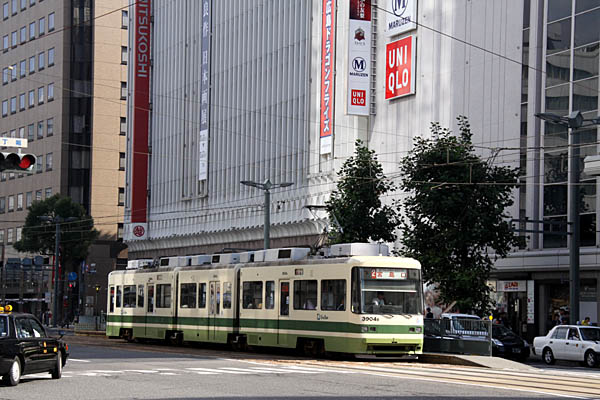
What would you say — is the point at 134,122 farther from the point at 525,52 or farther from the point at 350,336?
the point at 350,336

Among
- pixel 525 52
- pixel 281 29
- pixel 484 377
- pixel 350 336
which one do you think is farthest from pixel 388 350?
pixel 281 29

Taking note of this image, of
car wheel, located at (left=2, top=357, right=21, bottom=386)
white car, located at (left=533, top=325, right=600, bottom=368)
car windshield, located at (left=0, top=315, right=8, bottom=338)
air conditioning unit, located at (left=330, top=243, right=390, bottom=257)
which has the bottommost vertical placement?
white car, located at (left=533, top=325, right=600, bottom=368)

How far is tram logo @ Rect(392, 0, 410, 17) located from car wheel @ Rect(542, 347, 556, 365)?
82.7 ft

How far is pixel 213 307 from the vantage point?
35.6 metres

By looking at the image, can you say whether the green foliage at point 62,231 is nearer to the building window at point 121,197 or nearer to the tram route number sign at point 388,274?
the building window at point 121,197

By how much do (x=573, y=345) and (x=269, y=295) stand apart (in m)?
9.93

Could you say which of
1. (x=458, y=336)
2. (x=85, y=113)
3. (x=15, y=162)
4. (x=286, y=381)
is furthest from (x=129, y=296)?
(x=85, y=113)

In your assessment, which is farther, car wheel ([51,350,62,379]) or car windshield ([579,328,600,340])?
car windshield ([579,328,600,340])

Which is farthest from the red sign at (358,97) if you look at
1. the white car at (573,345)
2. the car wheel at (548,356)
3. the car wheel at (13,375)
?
the car wheel at (13,375)

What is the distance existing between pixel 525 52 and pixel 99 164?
59.9 m

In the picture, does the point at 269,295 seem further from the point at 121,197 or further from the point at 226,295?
the point at 121,197

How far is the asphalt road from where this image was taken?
1789 cm

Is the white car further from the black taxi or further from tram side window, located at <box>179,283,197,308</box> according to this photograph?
the black taxi

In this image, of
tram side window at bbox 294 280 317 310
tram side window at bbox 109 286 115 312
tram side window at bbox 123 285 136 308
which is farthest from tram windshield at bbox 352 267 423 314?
tram side window at bbox 109 286 115 312
